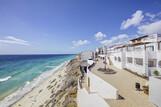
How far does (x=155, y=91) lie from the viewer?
10406mm

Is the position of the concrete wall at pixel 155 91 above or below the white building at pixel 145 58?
below

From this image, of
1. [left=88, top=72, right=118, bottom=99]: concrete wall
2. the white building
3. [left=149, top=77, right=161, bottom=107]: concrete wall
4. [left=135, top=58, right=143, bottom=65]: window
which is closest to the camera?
[left=149, top=77, right=161, bottom=107]: concrete wall

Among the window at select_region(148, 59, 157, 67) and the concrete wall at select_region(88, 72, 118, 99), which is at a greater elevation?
the window at select_region(148, 59, 157, 67)

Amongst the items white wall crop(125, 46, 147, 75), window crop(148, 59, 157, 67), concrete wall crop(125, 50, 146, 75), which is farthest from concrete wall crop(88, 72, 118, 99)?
window crop(148, 59, 157, 67)

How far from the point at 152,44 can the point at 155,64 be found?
12.3 feet

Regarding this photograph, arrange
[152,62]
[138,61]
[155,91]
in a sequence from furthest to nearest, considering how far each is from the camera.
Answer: [138,61], [152,62], [155,91]

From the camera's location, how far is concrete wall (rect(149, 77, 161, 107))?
33.0 feet

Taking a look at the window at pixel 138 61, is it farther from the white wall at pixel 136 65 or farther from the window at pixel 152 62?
the window at pixel 152 62

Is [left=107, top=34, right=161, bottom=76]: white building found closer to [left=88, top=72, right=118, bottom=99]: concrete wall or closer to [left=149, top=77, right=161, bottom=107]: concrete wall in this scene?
[left=88, top=72, right=118, bottom=99]: concrete wall

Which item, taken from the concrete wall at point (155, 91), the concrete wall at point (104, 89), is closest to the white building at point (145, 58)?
the concrete wall at point (104, 89)

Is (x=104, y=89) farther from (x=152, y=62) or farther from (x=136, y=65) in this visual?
(x=136, y=65)

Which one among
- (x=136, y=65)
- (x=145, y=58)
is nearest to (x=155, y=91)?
(x=145, y=58)

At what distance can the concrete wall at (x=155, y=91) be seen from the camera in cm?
1006

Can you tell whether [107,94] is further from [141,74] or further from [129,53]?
[129,53]
